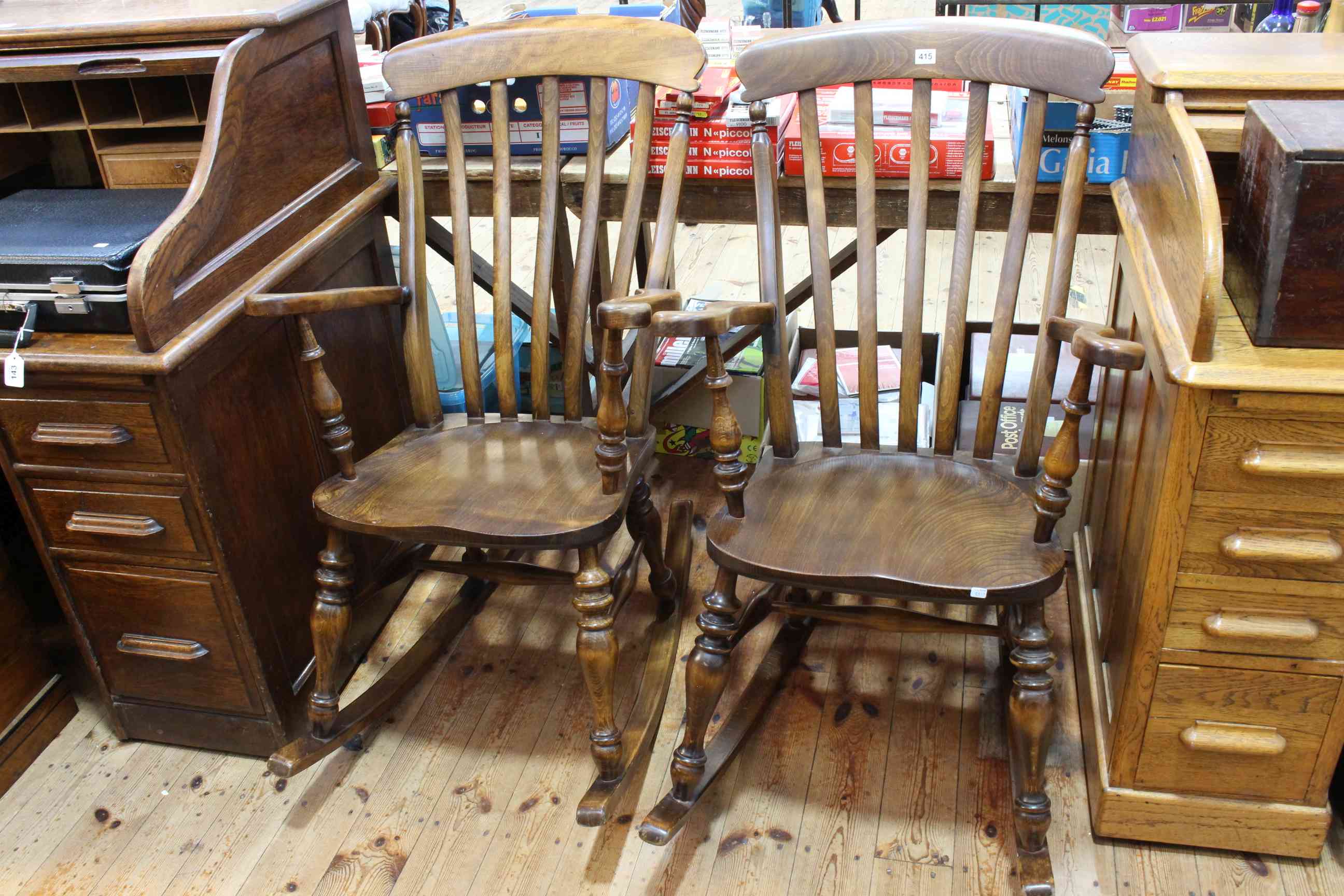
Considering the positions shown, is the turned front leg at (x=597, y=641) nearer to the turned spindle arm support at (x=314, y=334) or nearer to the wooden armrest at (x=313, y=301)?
the turned spindle arm support at (x=314, y=334)

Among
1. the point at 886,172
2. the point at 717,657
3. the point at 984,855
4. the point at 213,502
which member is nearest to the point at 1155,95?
the point at 886,172

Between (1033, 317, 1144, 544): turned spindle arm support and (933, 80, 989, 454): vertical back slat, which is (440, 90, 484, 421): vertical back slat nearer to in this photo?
(933, 80, 989, 454): vertical back slat

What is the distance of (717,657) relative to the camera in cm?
159

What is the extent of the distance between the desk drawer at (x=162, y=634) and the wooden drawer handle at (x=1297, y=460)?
4.73 feet

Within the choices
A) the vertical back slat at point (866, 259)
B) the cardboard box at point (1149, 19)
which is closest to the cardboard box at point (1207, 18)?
the cardboard box at point (1149, 19)

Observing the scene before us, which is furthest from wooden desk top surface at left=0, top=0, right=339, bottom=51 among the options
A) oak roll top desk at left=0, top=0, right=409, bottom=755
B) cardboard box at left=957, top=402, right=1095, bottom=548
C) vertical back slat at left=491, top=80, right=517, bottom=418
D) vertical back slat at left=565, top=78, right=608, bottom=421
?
cardboard box at left=957, top=402, right=1095, bottom=548

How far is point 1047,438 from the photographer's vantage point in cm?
219

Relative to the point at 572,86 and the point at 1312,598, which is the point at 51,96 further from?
the point at 1312,598

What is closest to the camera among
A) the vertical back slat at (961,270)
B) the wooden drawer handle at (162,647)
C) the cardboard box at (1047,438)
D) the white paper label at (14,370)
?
the white paper label at (14,370)

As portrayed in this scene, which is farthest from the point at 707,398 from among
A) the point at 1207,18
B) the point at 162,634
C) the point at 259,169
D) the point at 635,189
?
the point at 1207,18

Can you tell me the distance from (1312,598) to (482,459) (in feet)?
→ 3.91

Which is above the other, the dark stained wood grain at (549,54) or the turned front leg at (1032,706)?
the dark stained wood grain at (549,54)

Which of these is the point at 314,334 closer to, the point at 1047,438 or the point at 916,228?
the point at 916,228

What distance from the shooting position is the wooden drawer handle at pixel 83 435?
156 centimetres
